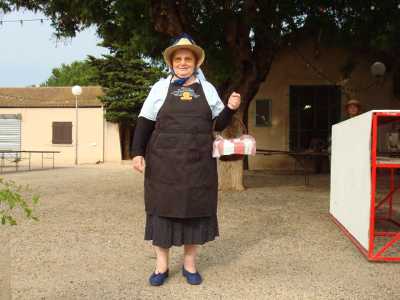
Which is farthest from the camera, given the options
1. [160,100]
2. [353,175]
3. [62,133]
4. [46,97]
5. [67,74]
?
[67,74]

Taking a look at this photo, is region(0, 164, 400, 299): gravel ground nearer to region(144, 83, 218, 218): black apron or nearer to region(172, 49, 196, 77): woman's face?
region(144, 83, 218, 218): black apron

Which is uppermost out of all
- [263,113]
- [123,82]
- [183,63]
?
[123,82]

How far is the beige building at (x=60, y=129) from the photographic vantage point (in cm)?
2295

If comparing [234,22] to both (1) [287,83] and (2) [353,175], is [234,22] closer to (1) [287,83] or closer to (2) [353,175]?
(2) [353,175]

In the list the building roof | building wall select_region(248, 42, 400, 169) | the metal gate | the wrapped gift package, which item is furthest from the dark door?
the wrapped gift package

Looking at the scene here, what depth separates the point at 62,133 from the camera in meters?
23.1

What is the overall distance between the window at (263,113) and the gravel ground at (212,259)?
9.32 m

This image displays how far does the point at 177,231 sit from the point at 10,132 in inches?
859

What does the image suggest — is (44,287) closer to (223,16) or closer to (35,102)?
(223,16)

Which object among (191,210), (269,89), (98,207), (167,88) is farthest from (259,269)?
(269,89)

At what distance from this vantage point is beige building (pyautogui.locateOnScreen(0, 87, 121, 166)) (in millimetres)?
22953

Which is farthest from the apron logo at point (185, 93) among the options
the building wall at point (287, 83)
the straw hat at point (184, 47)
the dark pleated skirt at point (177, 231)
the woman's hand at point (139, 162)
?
the building wall at point (287, 83)

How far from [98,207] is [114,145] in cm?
1558

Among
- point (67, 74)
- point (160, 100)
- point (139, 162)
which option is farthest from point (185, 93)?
point (67, 74)
